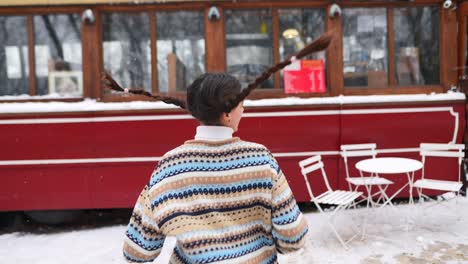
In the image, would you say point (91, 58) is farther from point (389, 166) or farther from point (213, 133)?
point (213, 133)

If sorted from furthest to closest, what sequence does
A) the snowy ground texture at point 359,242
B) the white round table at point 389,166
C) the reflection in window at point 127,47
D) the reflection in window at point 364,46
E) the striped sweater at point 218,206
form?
the reflection in window at point 364,46, the reflection in window at point 127,47, the white round table at point 389,166, the snowy ground texture at point 359,242, the striped sweater at point 218,206

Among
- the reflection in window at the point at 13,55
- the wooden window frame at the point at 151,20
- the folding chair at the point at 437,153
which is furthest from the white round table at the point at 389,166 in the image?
the reflection in window at the point at 13,55

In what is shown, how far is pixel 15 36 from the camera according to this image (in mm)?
6051

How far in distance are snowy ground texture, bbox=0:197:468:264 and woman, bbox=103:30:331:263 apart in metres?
3.21

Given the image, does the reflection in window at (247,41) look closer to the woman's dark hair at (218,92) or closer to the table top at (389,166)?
the table top at (389,166)

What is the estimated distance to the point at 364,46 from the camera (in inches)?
247

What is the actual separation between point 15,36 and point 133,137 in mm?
1947

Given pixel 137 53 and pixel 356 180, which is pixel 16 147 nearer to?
pixel 137 53

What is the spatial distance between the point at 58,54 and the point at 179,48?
1502mm

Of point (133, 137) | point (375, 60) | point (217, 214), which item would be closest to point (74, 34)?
point (133, 137)

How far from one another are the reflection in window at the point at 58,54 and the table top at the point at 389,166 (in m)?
3.56

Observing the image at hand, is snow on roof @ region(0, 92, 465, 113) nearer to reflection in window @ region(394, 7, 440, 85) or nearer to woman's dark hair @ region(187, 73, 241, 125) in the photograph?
reflection in window @ region(394, 7, 440, 85)

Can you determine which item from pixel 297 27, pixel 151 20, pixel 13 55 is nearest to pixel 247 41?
pixel 297 27

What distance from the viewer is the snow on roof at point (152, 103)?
19.1ft
